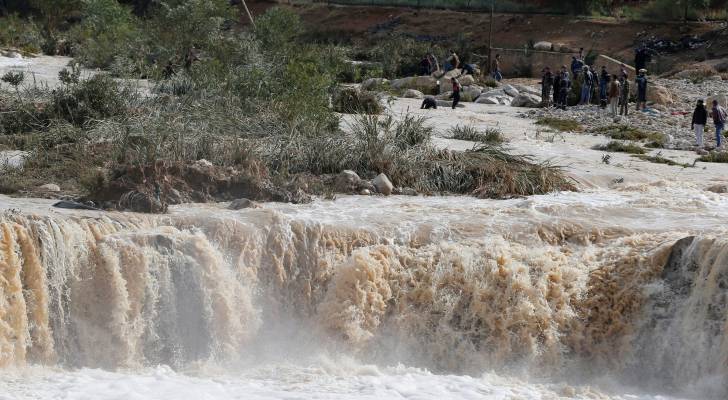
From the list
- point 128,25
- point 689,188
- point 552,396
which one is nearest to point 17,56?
point 128,25

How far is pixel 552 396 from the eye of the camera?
1051 centimetres

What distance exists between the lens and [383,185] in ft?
49.5

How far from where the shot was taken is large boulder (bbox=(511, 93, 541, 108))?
1118 inches

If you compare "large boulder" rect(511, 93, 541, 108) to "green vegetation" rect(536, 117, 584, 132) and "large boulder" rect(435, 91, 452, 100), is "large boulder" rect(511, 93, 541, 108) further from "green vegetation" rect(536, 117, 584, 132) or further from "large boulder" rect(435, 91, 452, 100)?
"green vegetation" rect(536, 117, 584, 132)

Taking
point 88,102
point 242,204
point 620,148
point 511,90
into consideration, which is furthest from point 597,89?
point 242,204

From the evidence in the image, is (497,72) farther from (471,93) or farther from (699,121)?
(699,121)

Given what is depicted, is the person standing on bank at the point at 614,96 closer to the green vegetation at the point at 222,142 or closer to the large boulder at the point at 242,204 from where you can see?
the green vegetation at the point at 222,142

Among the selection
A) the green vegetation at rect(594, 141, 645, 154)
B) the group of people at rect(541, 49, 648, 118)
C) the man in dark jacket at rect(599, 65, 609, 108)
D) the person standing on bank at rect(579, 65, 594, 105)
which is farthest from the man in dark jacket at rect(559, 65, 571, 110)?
the green vegetation at rect(594, 141, 645, 154)

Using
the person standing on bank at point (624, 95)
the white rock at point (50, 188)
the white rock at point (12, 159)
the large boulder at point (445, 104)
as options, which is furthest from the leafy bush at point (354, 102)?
the white rock at point (50, 188)

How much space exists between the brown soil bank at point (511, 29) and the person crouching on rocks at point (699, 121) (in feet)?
49.8

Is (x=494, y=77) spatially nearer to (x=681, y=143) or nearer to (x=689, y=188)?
(x=681, y=143)

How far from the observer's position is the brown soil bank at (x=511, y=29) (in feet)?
125

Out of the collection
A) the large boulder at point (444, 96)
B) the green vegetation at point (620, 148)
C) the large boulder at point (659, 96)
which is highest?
the large boulder at point (659, 96)

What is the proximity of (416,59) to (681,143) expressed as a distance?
1779 cm
